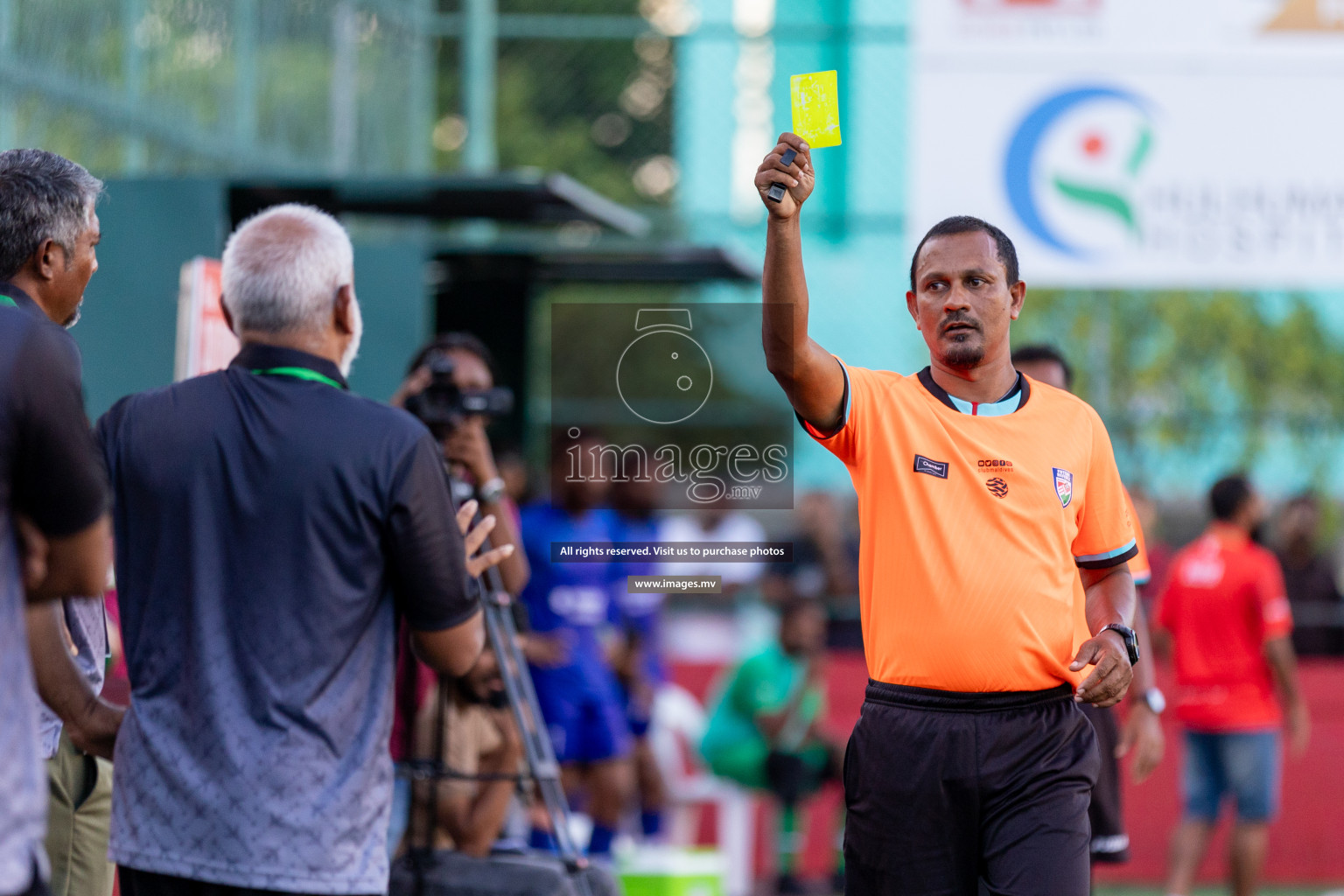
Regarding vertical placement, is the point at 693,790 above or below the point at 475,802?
below

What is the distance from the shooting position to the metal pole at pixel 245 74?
8.33 metres

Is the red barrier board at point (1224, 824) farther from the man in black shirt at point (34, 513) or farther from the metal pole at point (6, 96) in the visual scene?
the man in black shirt at point (34, 513)

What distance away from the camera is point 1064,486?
339 centimetres

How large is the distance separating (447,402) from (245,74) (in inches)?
182

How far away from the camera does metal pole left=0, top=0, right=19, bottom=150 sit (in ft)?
18.8

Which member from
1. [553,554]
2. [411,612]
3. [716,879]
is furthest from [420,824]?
[411,612]

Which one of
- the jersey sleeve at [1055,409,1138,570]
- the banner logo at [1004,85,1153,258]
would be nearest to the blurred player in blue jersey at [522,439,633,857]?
the banner logo at [1004,85,1153,258]

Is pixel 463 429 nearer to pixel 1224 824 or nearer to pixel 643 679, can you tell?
pixel 643 679

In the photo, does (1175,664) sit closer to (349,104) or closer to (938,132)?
(938,132)

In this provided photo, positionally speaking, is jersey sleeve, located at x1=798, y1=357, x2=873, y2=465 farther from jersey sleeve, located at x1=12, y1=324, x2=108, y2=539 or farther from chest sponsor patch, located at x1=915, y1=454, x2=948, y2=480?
jersey sleeve, located at x1=12, y1=324, x2=108, y2=539

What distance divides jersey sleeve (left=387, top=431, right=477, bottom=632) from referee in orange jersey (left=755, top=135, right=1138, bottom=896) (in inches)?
30.5

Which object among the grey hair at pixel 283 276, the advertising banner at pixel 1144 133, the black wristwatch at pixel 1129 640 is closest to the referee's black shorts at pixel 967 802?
the black wristwatch at pixel 1129 640

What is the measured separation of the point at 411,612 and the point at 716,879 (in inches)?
167

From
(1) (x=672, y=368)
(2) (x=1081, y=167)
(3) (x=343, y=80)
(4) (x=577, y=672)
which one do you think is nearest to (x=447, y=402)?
(1) (x=672, y=368)
